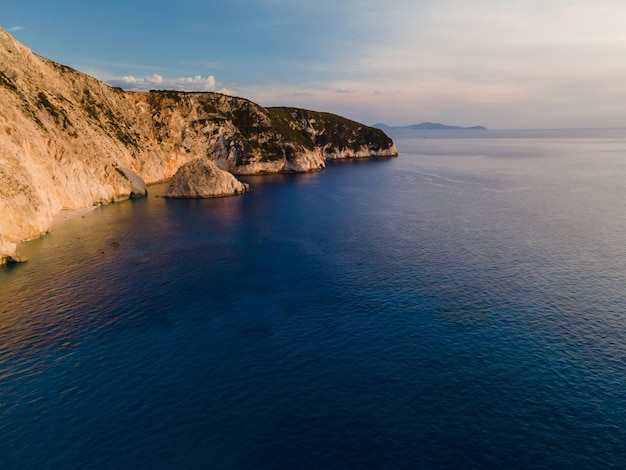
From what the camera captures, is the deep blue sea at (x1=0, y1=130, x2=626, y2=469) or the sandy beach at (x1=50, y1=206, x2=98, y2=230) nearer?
the deep blue sea at (x1=0, y1=130, x2=626, y2=469)

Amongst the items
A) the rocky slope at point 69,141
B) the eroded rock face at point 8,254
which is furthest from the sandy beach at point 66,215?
the eroded rock face at point 8,254

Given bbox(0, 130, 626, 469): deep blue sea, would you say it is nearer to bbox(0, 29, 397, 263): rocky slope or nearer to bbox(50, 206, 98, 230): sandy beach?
bbox(50, 206, 98, 230): sandy beach

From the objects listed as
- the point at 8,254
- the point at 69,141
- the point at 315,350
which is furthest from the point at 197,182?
the point at 315,350

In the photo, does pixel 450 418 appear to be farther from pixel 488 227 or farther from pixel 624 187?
pixel 624 187

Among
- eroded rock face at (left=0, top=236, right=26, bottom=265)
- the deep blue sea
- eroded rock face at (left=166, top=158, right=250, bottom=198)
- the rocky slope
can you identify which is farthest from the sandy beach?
eroded rock face at (left=166, top=158, right=250, bottom=198)

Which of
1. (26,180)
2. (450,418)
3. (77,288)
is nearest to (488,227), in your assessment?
(450,418)

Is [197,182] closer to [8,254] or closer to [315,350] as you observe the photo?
[8,254]
